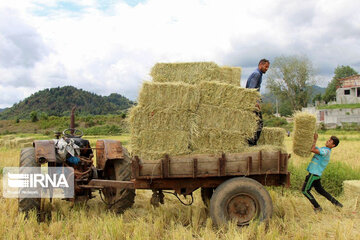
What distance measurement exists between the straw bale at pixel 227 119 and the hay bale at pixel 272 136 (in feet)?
2.13

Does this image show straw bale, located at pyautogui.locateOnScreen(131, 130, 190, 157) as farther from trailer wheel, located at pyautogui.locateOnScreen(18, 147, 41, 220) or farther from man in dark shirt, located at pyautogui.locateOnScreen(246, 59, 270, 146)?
trailer wheel, located at pyautogui.locateOnScreen(18, 147, 41, 220)

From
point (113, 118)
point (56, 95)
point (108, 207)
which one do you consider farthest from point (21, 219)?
point (56, 95)

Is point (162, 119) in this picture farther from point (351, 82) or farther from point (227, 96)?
point (351, 82)

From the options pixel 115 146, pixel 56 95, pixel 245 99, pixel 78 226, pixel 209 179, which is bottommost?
pixel 78 226

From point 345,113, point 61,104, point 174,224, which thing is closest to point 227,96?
point 174,224

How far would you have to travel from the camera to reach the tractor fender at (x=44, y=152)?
17.9ft

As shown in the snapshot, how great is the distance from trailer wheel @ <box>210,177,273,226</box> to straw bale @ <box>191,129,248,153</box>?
20.5 inches

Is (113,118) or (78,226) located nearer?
(78,226)

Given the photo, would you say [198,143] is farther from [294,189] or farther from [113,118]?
[113,118]

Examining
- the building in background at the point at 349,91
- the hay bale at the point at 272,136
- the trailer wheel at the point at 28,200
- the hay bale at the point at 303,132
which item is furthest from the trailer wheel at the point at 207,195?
the building in background at the point at 349,91

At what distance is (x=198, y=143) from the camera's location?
5.16m

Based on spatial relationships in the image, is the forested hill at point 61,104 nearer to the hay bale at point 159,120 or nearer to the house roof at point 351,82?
the house roof at point 351,82

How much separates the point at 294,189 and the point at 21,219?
5677mm

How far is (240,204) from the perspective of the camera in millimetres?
5000
